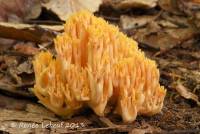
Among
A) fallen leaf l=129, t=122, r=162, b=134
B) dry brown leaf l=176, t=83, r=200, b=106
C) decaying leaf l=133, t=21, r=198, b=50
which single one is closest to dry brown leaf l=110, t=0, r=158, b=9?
decaying leaf l=133, t=21, r=198, b=50

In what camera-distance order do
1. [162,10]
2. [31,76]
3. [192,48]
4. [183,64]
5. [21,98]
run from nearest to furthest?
[21,98], [31,76], [183,64], [192,48], [162,10]

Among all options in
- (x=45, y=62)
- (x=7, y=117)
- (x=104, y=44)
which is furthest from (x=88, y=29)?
(x=7, y=117)

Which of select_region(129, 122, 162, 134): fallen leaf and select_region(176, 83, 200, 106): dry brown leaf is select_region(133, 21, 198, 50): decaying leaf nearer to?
select_region(176, 83, 200, 106): dry brown leaf

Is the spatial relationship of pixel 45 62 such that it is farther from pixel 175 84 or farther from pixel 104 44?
pixel 175 84

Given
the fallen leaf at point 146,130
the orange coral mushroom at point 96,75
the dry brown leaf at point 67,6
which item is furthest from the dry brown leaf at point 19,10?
the fallen leaf at point 146,130

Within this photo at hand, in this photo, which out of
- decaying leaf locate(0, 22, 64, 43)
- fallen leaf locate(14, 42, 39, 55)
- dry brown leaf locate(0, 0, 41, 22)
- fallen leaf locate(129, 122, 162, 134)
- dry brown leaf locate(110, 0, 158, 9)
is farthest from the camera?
dry brown leaf locate(110, 0, 158, 9)

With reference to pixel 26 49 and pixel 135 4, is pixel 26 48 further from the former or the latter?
pixel 135 4
